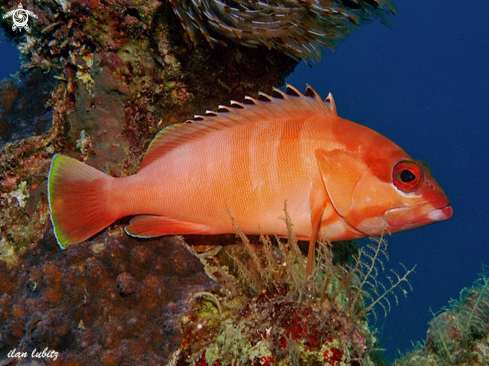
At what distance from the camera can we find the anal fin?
8.95 feet

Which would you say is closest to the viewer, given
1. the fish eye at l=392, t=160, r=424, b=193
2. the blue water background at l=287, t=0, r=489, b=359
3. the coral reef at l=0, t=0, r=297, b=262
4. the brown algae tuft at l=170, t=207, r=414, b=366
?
the brown algae tuft at l=170, t=207, r=414, b=366

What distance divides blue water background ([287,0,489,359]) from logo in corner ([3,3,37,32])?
55.3m

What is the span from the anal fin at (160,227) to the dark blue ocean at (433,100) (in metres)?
55.0

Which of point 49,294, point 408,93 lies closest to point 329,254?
point 49,294

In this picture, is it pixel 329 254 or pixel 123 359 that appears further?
pixel 329 254

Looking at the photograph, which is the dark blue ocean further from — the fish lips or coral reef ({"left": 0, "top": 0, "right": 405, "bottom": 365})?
coral reef ({"left": 0, "top": 0, "right": 405, "bottom": 365})

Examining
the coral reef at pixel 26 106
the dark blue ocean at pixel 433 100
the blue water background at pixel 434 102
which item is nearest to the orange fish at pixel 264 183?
the coral reef at pixel 26 106

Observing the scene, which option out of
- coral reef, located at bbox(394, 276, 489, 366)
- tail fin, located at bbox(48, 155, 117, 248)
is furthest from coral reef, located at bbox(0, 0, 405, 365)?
coral reef, located at bbox(394, 276, 489, 366)

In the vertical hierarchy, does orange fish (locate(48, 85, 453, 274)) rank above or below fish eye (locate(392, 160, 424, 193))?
below

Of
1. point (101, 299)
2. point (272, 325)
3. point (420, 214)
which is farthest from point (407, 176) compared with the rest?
point (101, 299)

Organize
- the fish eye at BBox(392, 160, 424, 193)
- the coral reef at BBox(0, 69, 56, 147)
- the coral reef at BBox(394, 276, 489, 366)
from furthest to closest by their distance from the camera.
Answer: the coral reef at BBox(0, 69, 56, 147)
the coral reef at BBox(394, 276, 489, 366)
the fish eye at BBox(392, 160, 424, 193)

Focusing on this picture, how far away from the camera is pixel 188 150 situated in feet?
8.88

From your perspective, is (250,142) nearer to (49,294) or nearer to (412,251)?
(49,294)

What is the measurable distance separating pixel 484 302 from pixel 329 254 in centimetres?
217
